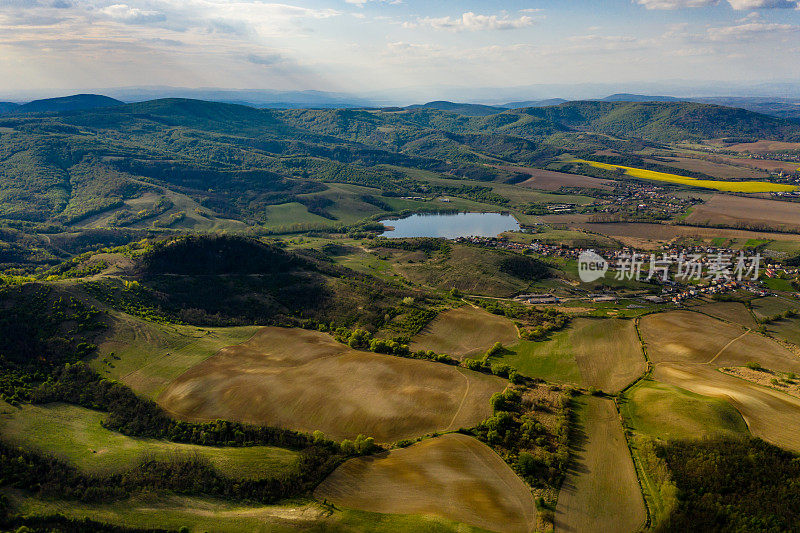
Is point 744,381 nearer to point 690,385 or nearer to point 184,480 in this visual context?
point 690,385

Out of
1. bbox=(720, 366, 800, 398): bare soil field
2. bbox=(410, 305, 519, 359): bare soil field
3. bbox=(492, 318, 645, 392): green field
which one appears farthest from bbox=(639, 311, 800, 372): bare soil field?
bbox=(410, 305, 519, 359): bare soil field

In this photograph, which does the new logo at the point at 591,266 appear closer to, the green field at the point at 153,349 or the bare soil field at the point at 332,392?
the bare soil field at the point at 332,392

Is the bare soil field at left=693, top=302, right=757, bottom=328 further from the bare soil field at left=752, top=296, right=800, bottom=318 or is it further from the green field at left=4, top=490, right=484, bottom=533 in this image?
the green field at left=4, top=490, right=484, bottom=533

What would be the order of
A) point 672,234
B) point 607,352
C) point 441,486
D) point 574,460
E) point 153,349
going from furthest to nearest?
1. point 672,234
2. point 607,352
3. point 153,349
4. point 574,460
5. point 441,486

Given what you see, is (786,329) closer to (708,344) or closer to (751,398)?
(708,344)

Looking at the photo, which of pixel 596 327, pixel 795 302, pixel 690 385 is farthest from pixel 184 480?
pixel 795 302

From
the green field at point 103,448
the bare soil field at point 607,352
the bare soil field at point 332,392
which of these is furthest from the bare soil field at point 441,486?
the bare soil field at point 607,352

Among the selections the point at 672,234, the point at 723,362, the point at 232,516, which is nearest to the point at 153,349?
the point at 232,516
